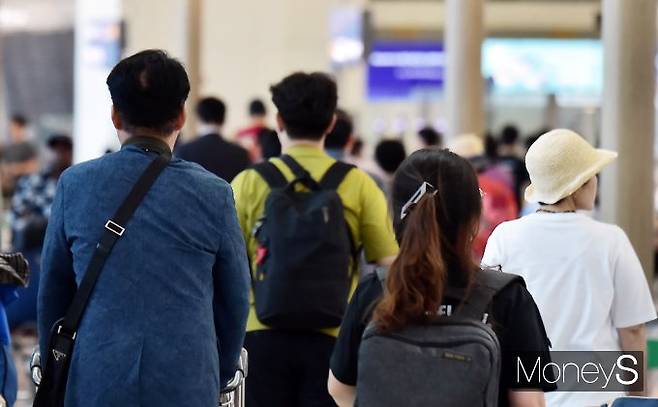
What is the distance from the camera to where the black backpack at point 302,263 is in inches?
195

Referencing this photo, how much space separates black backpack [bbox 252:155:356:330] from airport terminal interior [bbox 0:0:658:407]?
293mm

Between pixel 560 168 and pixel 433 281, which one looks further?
pixel 560 168

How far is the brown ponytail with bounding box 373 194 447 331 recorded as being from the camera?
3.20 m

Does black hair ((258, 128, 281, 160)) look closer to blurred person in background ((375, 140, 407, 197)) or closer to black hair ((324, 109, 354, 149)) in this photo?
black hair ((324, 109, 354, 149))

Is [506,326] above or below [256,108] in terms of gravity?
below

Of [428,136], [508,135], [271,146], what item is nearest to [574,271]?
[271,146]

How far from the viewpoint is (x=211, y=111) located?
9414 millimetres

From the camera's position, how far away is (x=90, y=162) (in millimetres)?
3832

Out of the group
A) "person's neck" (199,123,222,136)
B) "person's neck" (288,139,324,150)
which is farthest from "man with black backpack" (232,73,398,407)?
"person's neck" (199,123,222,136)

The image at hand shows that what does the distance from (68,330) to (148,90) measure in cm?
70

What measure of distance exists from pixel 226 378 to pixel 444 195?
3.41 feet

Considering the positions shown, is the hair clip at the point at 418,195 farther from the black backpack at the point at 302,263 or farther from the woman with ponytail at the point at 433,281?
the black backpack at the point at 302,263

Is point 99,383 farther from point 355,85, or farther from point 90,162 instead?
point 355,85

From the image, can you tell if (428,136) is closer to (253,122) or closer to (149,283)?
(253,122)
